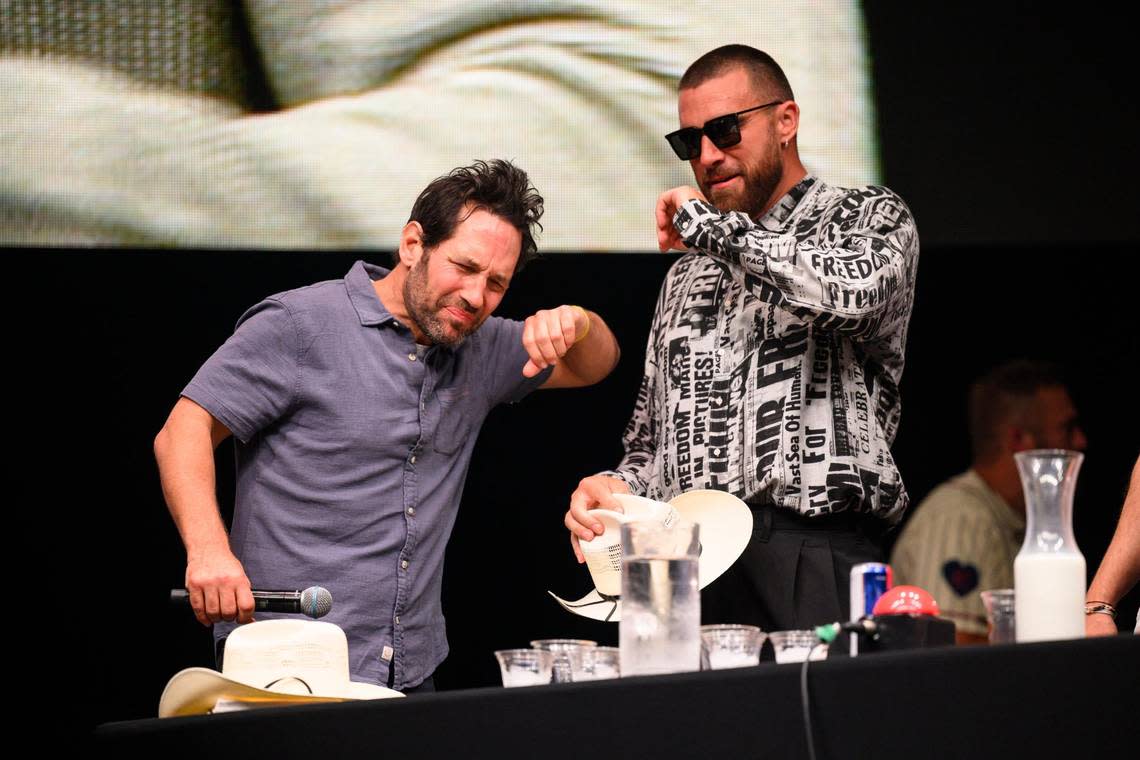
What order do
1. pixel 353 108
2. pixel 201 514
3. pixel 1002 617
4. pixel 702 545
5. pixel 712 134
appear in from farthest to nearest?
pixel 353 108 < pixel 712 134 < pixel 201 514 < pixel 702 545 < pixel 1002 617

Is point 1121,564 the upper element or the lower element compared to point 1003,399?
lower

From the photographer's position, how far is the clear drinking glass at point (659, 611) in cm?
134

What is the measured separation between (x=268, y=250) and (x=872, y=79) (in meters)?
1.58

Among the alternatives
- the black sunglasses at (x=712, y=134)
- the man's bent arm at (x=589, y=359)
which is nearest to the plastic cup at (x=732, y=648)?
the man's bent arm at (x=589, y=359)

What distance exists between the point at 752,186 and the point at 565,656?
1.17 meters

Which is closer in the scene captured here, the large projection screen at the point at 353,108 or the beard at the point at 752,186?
the beard at the point at 752,186

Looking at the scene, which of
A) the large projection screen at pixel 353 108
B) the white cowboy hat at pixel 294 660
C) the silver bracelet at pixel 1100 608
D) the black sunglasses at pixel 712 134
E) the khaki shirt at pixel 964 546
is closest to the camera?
the white cowboy hat at pixel 294 660

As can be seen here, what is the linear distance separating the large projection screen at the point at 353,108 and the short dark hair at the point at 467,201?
0.95m

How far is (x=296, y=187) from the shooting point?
322 cm

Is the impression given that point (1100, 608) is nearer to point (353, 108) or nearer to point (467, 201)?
point (467, 201)

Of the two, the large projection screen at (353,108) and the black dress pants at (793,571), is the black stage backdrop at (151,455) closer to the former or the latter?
the large projection screen at (353,108)

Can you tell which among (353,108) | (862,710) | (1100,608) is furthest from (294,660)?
(353,108)

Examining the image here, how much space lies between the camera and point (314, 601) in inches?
67.2

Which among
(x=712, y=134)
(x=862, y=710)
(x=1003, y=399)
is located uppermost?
(x=712, y=134)
